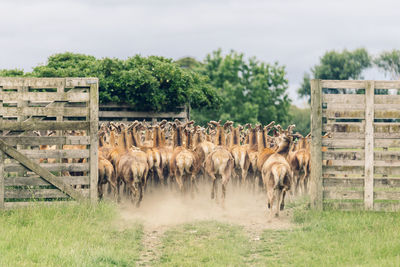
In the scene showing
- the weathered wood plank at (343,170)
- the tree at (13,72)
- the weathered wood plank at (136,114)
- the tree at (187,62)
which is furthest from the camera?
the tree at (187,62)

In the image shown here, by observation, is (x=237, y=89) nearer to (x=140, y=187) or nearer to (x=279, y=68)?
(x=279, y=68)

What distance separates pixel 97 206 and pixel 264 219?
3767 millimetres

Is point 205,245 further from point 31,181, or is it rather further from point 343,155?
point 31,181

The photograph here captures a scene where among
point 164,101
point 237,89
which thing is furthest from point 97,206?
point 237,89

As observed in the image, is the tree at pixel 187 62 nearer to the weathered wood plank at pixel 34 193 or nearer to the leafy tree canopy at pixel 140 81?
the leafy tree canopy at pixel 140 81

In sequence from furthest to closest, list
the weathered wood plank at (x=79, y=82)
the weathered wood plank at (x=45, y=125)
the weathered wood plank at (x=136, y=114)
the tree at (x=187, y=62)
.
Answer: the tree at (x=187, y=62)
the weathered wood plank at (x=136, y=114)
the weathered wood plank at (x=79, y=82)
the weathered wood plank at (x=45, y=125)

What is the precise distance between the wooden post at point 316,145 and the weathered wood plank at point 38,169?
5.44 meters

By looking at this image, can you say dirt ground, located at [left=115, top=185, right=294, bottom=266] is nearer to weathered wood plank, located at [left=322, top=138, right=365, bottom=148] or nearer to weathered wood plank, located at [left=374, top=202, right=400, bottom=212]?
weathered wood plank, located at [left=322, top=138, right=365, bottom=148]

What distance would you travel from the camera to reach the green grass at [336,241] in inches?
388

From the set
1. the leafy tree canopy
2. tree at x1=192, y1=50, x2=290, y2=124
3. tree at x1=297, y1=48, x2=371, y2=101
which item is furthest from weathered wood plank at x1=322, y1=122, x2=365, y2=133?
tree at x1=297, y1=48, x2=371, y2=101

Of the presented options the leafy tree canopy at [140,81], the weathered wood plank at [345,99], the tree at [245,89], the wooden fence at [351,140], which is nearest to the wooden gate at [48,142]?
the wooden fence at [351,140]

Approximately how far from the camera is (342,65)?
214ft

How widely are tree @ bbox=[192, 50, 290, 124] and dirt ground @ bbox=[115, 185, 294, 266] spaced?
100 ft

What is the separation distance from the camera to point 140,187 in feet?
46.2
